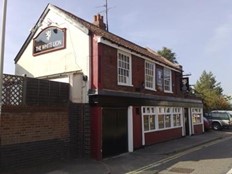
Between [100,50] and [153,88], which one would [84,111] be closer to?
[100,50]

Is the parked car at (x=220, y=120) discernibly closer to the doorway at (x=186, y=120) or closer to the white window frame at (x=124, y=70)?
the doorway at (x=186, y=120)

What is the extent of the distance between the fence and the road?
4.57m

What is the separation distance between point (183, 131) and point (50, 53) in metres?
12.7

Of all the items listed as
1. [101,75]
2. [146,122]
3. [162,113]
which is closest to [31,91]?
[101,75]

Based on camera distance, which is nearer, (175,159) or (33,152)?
(33,152)

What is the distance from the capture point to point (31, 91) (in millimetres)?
12648

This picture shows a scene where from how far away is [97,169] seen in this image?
12078 mm

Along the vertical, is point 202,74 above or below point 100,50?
above

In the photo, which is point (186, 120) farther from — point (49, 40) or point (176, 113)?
point (49, 40)

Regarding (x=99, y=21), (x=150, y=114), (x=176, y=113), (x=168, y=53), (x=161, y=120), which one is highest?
(x=168, y=53)

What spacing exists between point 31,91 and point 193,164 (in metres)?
7.00

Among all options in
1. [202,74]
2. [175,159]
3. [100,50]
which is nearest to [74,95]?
[100,50]

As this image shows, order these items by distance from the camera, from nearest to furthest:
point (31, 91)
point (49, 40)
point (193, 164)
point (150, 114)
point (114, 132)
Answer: point (31, 91), point (193, 164), point (114, 132), point (49, 40), point (150, 114)

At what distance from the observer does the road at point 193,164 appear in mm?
11711
